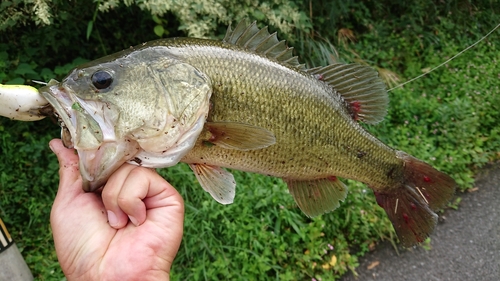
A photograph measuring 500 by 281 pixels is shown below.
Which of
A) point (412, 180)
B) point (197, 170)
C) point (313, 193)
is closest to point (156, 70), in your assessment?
point (197, 170)

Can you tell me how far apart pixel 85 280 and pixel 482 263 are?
3326 mm

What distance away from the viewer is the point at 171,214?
1.57 meters

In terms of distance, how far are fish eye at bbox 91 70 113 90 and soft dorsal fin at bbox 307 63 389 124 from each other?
2.98ft

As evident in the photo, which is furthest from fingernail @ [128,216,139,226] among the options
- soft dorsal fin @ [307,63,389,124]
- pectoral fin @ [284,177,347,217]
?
soft dorsal fin @ [307,63,389,124]

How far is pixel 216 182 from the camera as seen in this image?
1.74m

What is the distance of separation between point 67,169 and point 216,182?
596 mm

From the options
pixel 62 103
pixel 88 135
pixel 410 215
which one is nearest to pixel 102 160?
pixel 88 135

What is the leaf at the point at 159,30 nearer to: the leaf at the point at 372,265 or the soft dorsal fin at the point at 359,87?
the soft dorsal fin at the point at 359,87

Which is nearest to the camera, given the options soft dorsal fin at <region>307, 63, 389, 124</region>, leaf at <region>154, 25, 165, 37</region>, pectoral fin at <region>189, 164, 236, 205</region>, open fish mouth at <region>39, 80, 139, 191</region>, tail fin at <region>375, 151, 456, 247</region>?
open fish mouth at <region>39, 80, 139, 191</region>

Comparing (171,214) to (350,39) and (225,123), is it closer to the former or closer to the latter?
(225,123)

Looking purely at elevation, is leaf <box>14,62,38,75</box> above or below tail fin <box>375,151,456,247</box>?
below

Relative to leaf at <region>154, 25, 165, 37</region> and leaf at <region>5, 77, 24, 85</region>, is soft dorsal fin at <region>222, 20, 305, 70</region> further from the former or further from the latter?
leaf at <region>5, 77, 24, 85</region>

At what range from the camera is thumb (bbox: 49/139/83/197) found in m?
1.61

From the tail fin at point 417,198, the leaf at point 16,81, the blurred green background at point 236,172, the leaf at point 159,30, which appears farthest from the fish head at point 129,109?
the leaf at point 159,30
